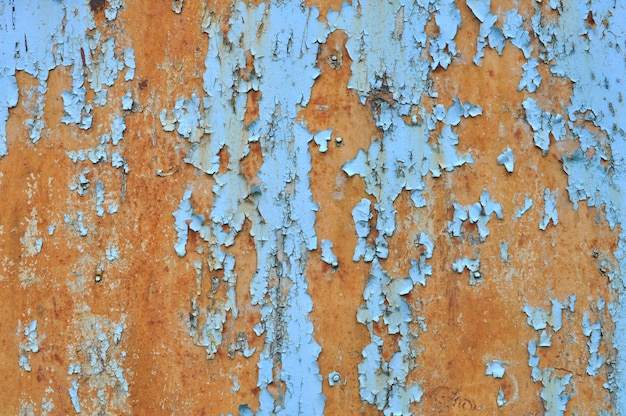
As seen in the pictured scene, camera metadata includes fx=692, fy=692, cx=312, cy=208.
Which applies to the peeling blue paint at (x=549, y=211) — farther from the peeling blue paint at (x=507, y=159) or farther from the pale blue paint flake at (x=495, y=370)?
the pale blue paint flake at (x=495, y=370)

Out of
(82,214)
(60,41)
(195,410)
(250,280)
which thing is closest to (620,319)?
(250,280)

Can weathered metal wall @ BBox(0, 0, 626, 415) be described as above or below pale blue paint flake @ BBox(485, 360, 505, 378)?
above

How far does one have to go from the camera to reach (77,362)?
1331 mm

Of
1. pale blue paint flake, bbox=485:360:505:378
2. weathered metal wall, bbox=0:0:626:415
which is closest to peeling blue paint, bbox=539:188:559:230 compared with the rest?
weathered metal wall, bbox=0:0:626:415

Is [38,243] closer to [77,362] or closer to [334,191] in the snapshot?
[77,362]

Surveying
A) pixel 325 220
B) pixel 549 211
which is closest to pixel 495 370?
pixel 549 211

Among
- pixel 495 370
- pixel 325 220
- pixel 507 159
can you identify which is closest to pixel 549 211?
pixel 507 159

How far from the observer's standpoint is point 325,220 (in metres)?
1.31

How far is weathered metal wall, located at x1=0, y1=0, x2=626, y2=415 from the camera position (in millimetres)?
1294

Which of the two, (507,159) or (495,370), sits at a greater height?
(507,159)

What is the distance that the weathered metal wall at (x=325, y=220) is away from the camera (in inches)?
50.9

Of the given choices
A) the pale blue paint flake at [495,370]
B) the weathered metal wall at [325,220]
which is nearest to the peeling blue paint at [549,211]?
the weathered metal wall at [325,220]

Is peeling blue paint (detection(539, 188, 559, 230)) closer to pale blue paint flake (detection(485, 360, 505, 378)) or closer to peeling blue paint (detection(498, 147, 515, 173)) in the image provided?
peeling blue paint (detection(498, 147, 515, 173))

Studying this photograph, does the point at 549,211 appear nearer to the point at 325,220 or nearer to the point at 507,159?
the point at 507,159
